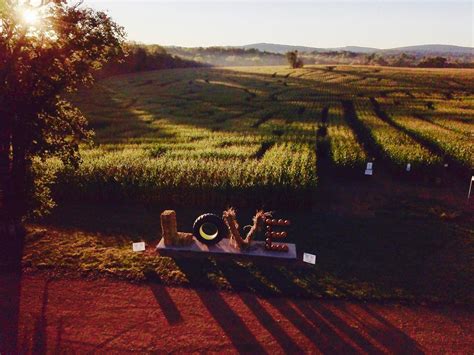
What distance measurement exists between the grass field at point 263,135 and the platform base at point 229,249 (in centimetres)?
469

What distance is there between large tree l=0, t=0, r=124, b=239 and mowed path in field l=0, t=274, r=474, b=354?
4909 millimetres

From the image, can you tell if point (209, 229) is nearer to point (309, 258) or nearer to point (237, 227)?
point (237, 227)

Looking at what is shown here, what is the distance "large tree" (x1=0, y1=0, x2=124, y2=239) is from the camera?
44.1 ft

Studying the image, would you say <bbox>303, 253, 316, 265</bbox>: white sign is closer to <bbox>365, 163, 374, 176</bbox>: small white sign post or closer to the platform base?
the platform base

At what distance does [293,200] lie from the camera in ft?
61.4

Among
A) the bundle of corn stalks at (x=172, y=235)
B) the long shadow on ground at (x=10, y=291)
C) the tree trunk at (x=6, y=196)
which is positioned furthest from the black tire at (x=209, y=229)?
the tree trunk at (x=6, y=196)

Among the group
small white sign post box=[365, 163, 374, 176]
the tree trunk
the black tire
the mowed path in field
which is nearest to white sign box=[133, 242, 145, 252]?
the mowed path in field

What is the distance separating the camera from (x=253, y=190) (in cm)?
1884

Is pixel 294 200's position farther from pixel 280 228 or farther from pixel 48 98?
pixel 48 98

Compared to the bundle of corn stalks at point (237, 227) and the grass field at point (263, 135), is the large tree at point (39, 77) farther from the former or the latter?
the bundle of corn stalks at point (237, 227)

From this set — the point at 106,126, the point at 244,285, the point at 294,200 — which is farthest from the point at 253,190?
the point at 106,126

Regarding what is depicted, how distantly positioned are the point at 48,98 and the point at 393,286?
13.5 m

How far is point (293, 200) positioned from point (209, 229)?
226 inches

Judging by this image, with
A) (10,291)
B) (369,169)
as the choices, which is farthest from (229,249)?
(369,169)
